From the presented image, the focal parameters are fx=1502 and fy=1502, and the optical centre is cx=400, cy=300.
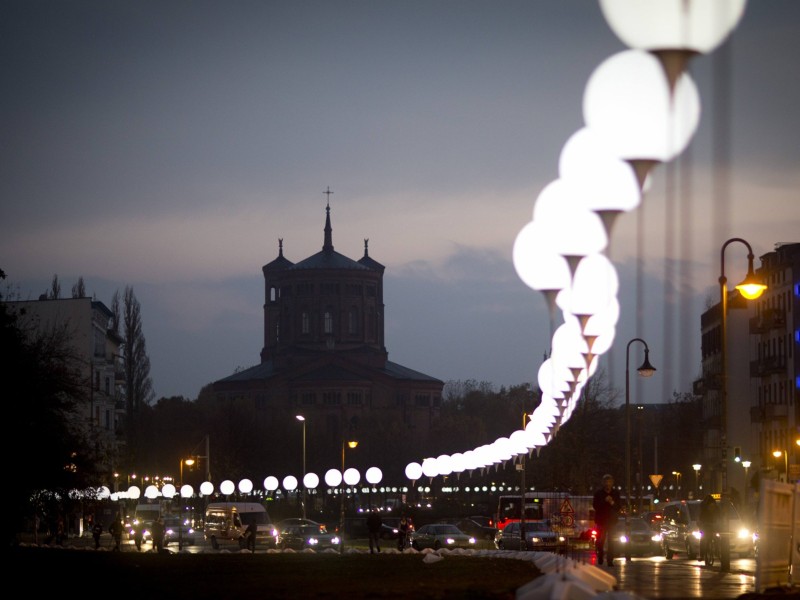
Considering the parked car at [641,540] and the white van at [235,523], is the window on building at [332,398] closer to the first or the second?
the white van at [235,523]

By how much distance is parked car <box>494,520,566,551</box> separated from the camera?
50.5 metres

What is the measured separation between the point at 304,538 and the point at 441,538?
10.9m

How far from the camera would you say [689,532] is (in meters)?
43.5

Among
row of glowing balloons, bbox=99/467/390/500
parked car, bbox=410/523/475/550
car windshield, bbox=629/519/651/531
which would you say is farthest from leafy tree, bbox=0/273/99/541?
car windshield, bbox=629/519/651/531

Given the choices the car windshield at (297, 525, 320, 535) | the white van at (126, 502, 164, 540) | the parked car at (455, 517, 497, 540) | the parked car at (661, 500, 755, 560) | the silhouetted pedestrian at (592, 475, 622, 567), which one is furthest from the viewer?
the white van at (126, 502, 164, 540)

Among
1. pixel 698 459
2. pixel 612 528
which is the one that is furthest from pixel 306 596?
pixel 698 459

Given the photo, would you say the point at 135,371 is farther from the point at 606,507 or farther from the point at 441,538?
the point at 606,507

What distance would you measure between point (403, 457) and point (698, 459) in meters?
52.1

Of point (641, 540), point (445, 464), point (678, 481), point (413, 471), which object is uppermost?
point (445, 464)

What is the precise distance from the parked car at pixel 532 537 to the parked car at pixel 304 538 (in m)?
9.83

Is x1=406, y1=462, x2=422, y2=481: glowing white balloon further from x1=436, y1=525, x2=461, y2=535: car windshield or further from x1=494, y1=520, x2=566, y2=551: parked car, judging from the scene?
x1=494, y1=520, x2=566, y2=551: parked car

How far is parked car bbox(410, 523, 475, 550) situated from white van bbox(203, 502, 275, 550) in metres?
9.07

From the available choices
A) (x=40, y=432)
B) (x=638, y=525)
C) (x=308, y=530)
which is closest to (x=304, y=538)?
(x=308, y=530)

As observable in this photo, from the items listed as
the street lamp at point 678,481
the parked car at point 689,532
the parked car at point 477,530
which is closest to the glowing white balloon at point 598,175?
the parked car at point 689,532
